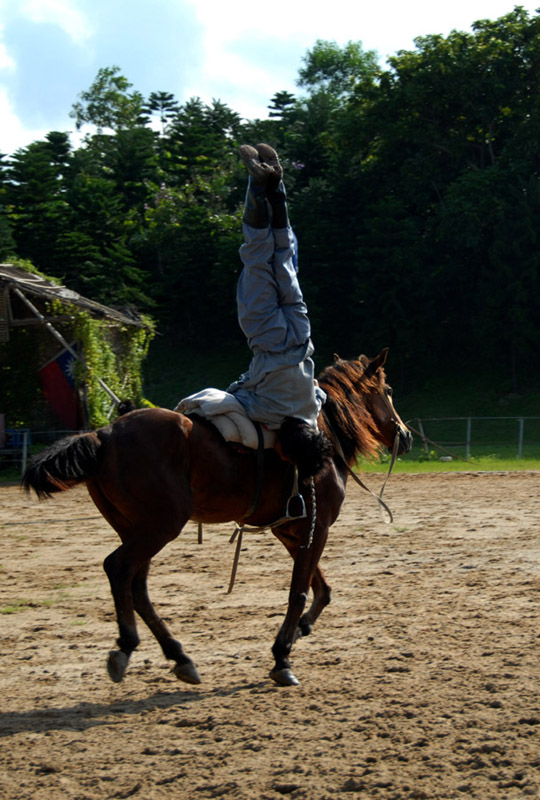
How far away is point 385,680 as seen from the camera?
5.43 meters

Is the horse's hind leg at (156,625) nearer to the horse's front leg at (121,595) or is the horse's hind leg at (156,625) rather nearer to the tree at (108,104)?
the horse's front leg at (121,595)

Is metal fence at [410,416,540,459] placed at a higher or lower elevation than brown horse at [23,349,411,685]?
lower

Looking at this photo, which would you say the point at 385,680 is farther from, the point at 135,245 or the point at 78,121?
the point at 78,121

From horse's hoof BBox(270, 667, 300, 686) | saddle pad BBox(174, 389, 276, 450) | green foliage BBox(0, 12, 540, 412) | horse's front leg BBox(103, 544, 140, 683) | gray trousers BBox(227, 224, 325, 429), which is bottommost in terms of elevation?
horse's hoof BBox(270, 667, 300, 686)

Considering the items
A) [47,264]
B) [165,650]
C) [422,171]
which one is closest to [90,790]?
[165,650]

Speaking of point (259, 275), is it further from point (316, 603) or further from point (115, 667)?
point (115, 667)

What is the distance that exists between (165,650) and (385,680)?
1.36 meters

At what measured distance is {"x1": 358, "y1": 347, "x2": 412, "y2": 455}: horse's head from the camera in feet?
23.3

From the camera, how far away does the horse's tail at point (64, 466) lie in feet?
17.4

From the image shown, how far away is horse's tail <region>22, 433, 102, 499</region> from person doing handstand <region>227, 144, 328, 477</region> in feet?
3.60

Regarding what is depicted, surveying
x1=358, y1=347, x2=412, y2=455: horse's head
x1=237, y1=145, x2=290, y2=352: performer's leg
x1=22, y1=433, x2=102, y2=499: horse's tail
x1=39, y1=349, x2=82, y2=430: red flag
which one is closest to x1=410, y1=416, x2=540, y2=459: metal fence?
x1=39, y1=349, x2=82, y2=430: red flag

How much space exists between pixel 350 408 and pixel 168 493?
1870 mm

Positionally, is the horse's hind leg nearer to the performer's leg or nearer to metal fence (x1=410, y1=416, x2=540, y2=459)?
the performer's leg

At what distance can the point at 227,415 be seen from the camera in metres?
5.84
